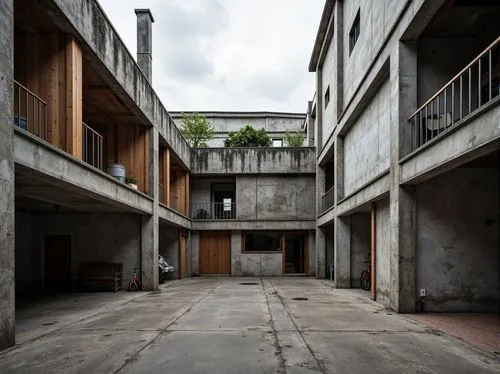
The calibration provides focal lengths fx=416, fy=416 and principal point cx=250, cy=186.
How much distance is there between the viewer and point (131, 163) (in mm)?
15086

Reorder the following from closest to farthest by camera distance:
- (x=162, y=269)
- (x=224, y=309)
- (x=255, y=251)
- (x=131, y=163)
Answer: (x=224, y=309) → (x=131, y=163) → (x=162, y=269) → (x=255, y=251)

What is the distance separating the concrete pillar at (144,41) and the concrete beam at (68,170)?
18.7ft

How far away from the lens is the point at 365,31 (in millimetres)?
13094

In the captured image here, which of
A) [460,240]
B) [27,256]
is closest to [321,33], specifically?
[460,240]

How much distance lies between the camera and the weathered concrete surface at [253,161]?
77.2 ft

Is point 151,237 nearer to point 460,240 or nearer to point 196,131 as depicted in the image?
point 460,240

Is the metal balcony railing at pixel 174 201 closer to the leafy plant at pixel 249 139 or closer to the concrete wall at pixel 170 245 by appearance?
the concrete wall at pixel 170 245

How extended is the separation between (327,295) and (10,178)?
1040 cm

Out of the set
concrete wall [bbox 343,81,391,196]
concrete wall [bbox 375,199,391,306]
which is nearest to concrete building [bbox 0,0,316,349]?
concrete wall [bbox 343,81,391,196]

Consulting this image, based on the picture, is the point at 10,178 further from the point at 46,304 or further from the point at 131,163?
the point at 131,163

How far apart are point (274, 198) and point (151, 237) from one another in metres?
10.2

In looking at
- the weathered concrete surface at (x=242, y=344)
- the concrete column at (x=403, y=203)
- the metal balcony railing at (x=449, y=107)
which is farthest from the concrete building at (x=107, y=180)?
the metal balcony railing at (x=449, y=107)

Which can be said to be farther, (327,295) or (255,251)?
(255,251)

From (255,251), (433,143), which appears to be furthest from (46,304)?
(255,251)
